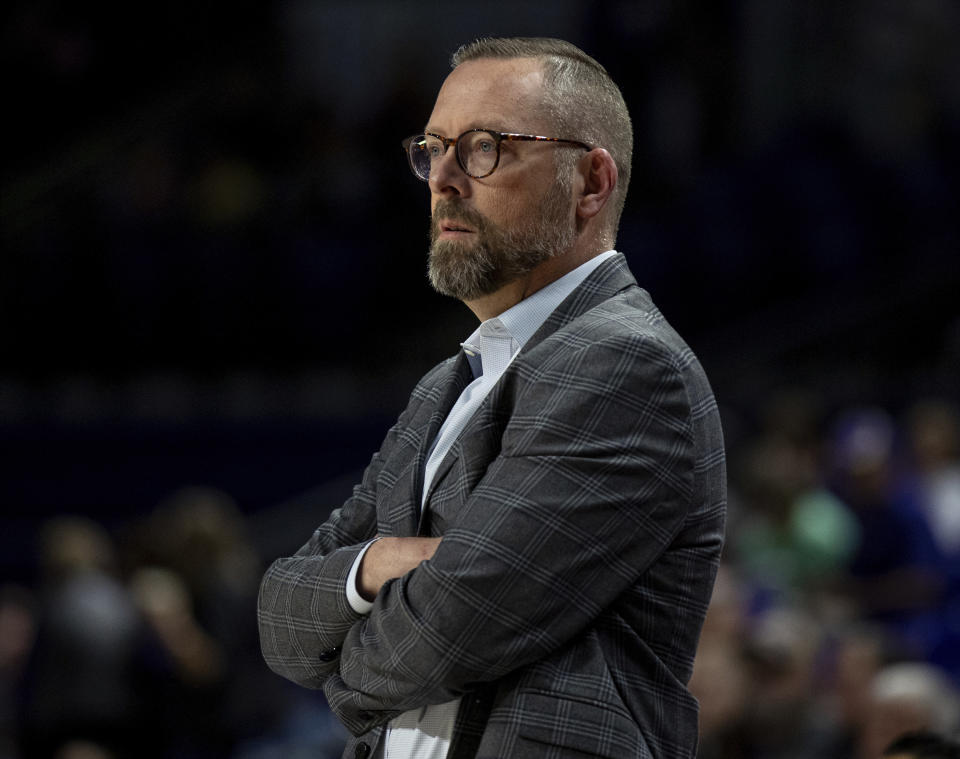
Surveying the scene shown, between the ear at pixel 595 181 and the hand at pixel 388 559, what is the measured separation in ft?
1.58

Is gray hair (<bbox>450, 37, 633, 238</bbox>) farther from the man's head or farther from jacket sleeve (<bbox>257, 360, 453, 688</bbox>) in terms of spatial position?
jacket sleeve (<bbox>257, 360, 453, 688</bbox>)

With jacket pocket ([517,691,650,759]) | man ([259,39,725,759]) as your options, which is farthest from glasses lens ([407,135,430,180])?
jacket pocket ([517,691,650,759])

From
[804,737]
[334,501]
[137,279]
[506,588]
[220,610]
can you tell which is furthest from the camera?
[137,279]

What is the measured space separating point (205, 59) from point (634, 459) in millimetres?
8300

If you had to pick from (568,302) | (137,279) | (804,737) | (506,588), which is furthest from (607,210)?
(137,279)

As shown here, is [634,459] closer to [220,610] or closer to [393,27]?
[220,610]

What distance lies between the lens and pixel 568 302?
1.85 meters

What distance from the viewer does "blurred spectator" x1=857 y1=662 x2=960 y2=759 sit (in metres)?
3.56

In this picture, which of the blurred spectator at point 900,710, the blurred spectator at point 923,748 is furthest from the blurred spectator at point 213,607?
the blurred spectator at point 923,748

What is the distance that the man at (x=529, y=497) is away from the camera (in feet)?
5.34

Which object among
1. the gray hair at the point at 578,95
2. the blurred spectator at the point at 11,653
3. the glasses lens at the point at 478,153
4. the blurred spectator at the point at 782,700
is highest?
the gray hair at the point at 578,95

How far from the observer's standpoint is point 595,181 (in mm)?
1895

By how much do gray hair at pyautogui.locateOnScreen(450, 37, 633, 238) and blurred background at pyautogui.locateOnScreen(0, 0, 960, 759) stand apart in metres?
2.50

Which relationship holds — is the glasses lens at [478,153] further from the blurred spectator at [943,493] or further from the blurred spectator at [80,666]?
the blurred spectator at [943,493]
